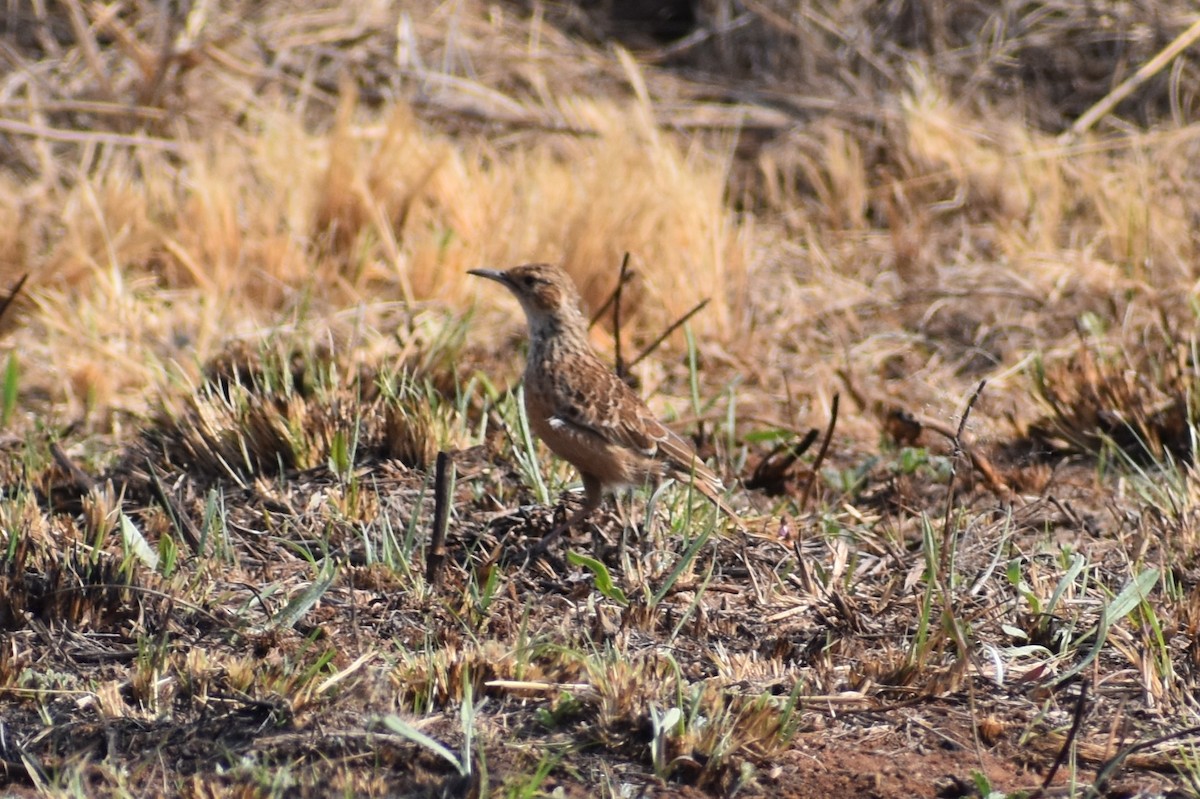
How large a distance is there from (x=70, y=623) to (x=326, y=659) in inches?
32.9

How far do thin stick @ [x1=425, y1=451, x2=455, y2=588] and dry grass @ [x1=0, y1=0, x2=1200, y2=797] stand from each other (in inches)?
1.3

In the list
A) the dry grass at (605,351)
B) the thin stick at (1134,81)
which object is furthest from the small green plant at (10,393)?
the thin stick at (1134,81)

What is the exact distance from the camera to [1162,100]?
9.48m

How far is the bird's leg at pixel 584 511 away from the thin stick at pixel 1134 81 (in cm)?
535

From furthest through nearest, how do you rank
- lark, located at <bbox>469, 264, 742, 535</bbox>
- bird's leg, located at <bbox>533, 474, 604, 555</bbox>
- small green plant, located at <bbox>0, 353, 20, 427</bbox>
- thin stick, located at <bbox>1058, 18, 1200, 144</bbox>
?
thin stick, located at <bbox>1058, 18, 1200, 144</bbox> < small green plant, located at <bbox>0, 353, 20, 427</bbox> < lark, located at <bbox>469, 264, 742, 535</bbox> < bird's leg, located at <bbox>533, 474, 604, 555</bbox>

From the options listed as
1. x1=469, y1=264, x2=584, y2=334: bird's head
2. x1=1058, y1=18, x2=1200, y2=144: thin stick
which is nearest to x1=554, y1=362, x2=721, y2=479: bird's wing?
x1=469, y1=264, x2=584, y2=334: bird's head

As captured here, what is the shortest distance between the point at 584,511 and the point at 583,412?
43 centimetres

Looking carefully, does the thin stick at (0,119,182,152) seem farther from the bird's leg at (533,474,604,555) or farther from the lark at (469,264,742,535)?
the bird's leg at (533,474,604,555)

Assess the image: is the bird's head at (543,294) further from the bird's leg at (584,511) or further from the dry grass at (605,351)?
the bird's leg at (584,511)

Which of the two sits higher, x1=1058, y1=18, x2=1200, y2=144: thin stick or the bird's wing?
x1=1058, y1=18, x2=1200, y2=144: thin stick

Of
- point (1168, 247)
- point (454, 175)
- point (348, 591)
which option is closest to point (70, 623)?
point (348, 591)

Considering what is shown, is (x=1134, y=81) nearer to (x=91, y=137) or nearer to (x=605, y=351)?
(x=605, y=351)

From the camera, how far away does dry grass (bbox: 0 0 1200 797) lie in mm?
3412

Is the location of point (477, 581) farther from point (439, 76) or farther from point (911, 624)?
point (439, 76)
